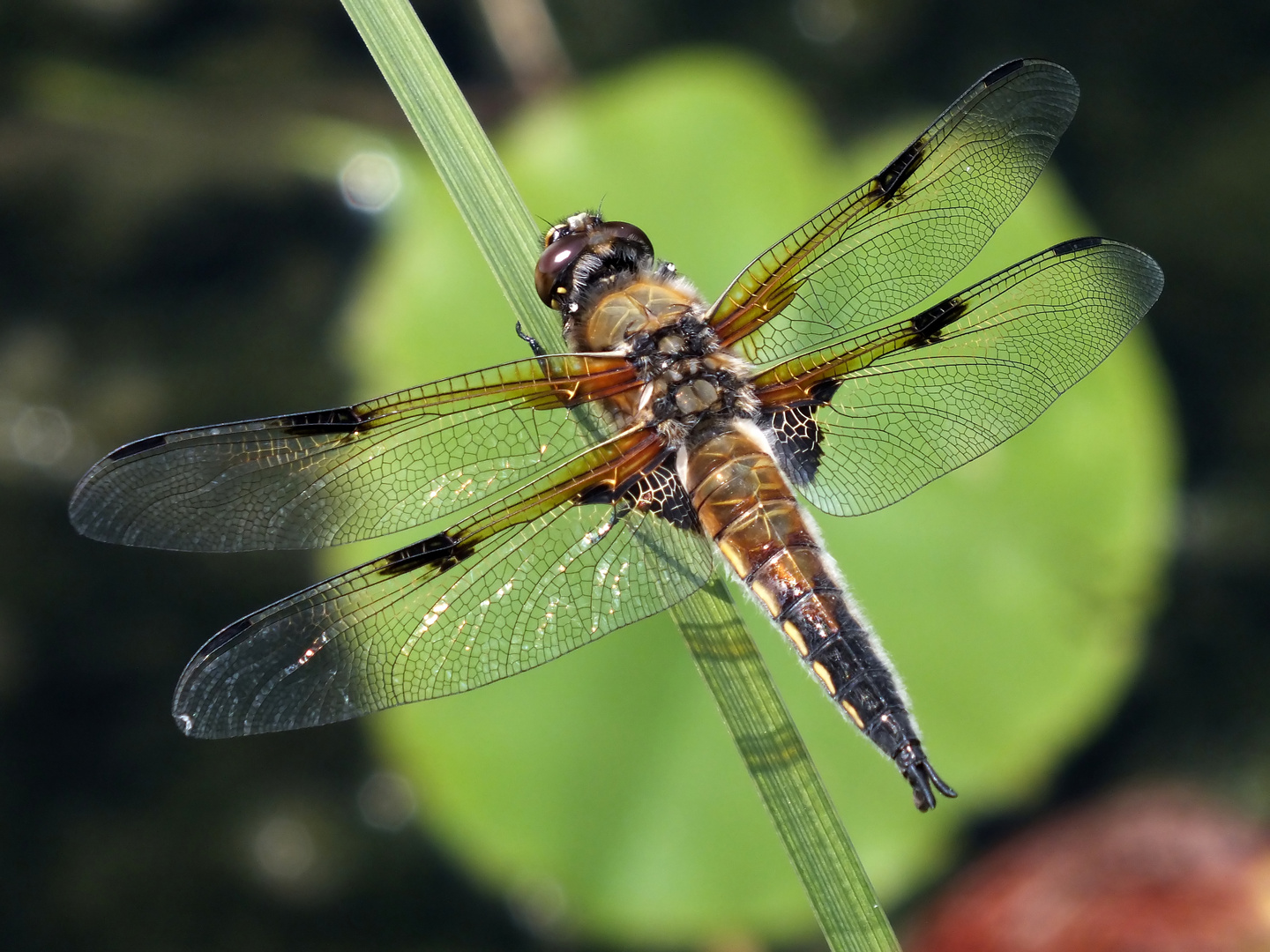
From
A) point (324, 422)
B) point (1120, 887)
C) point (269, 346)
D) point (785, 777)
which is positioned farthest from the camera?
point (269, 346)

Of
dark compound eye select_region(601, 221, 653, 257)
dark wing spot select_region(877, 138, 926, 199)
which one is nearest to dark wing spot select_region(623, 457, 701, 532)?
dark compound eye select_region(601, 221, 653, 257)

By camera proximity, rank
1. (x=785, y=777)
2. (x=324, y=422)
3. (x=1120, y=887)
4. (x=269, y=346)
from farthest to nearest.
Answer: (x=269, y=346) → (x=1120, y=887) → (x=324, y=422) → (x=785, y=777)

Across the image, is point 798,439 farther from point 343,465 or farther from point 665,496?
point 343,465

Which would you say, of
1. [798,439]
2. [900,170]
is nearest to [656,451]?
[798,439]

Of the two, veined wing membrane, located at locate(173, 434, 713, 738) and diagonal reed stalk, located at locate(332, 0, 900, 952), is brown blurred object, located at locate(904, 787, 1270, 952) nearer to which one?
diagonal reed stalk, located at locate(332, 0, 900, 952)

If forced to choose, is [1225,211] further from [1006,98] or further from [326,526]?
[326,526]
